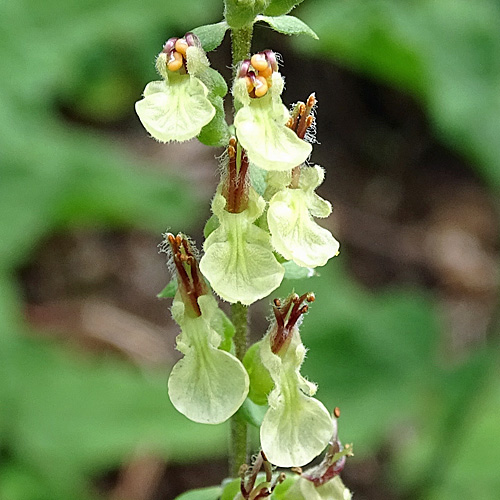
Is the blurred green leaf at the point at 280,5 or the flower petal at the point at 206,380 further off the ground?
the blurred green leaf at the point at 280,5

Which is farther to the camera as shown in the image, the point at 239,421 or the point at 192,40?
the point at 239,421

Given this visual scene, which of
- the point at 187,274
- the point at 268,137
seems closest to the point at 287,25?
the point at 268,137

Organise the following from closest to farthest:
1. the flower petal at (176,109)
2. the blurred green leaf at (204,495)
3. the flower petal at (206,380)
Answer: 1. the flower petal at (176,109)
2. the flower petal at (206,380)
3. the blurred green leaf at (204,495)

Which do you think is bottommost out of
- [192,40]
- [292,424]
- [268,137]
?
[292,424]

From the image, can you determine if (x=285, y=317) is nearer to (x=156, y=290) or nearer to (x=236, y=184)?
(x=236, y=184)

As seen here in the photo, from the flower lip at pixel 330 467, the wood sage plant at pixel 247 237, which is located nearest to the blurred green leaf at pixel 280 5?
the wood sage plant at pixel 247 237

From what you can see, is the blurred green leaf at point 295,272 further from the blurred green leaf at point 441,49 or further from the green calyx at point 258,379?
the blurred green leaf at point 441,49

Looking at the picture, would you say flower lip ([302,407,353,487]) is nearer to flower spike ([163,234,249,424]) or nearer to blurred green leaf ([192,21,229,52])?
flower spike ([163,234,249,424])

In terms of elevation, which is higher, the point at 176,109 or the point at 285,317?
the point at 176,109
